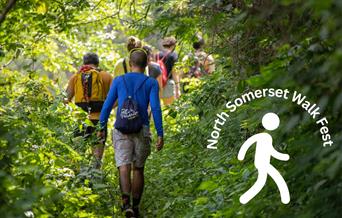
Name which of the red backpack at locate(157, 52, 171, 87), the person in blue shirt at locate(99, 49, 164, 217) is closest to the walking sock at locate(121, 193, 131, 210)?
the person in blue shirt at locate(99, 49, 164, 217)

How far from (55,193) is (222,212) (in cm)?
139

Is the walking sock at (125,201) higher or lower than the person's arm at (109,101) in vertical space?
lower

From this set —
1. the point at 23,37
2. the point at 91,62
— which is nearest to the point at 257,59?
the point at 91,62

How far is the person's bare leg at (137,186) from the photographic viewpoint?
862 cm

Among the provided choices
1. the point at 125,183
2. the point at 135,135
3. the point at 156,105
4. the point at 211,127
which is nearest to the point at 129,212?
the point at 125,183

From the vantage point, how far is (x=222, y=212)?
5.66 meters

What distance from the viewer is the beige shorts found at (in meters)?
8.51

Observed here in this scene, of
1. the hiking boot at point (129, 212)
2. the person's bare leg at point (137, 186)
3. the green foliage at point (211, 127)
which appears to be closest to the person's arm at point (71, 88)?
the green foliage at point (211, 127)

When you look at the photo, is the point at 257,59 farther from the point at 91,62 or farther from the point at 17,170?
the point at 91,62

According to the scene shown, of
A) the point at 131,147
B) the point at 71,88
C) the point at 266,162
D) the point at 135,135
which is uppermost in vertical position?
the point at 71,88

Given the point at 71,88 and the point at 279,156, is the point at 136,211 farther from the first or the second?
the point at 279,156

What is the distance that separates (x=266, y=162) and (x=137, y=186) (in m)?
3.30

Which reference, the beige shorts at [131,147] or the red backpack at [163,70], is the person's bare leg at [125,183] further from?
the red backpack at [163,70]

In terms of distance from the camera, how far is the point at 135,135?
8.52 meters
